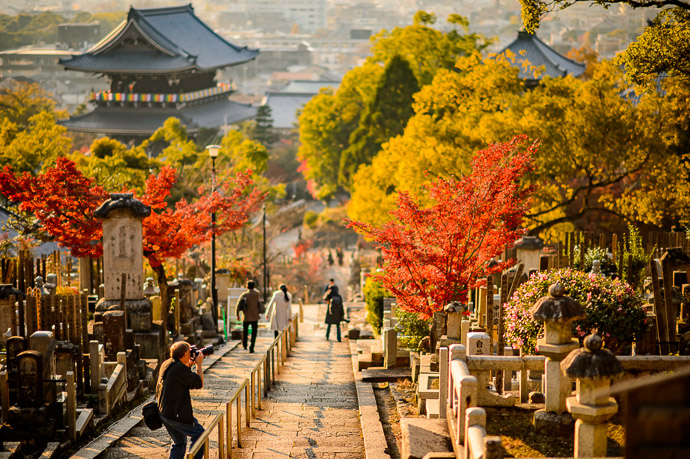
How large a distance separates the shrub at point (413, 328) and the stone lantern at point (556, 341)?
530 cm

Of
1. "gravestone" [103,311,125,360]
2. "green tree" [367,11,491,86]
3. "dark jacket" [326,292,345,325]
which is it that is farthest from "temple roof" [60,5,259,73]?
"gravestone" [103,311,125,360]

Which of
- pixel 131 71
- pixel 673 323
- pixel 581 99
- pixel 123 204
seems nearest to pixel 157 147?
pixel 131 71

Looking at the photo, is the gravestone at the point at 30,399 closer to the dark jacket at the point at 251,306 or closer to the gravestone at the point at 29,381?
the gravestone at the point at 29,381

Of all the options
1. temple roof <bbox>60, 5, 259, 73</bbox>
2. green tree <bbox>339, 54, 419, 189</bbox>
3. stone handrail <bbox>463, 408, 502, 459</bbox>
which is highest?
temple roof <bbox>60, 5, 259, 73</bbox>

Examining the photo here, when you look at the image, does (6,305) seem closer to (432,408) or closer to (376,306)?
(432,408)

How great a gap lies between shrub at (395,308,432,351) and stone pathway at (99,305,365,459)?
1106 millimetres

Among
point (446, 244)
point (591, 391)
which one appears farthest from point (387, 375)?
point (591, 391)

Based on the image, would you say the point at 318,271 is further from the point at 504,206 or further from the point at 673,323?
the point at 673,323

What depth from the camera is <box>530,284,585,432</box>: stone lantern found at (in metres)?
7.28

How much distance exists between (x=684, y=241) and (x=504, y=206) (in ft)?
23.2

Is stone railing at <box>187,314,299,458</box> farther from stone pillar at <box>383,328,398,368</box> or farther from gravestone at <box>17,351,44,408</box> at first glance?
gravestone at <box>17,351,44,408</box>

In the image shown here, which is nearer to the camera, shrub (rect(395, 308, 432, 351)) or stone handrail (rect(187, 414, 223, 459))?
stone handrail (rect(187, 414, 223, 459))

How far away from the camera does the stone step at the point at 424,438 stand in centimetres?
721

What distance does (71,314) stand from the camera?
11352 millimetres
